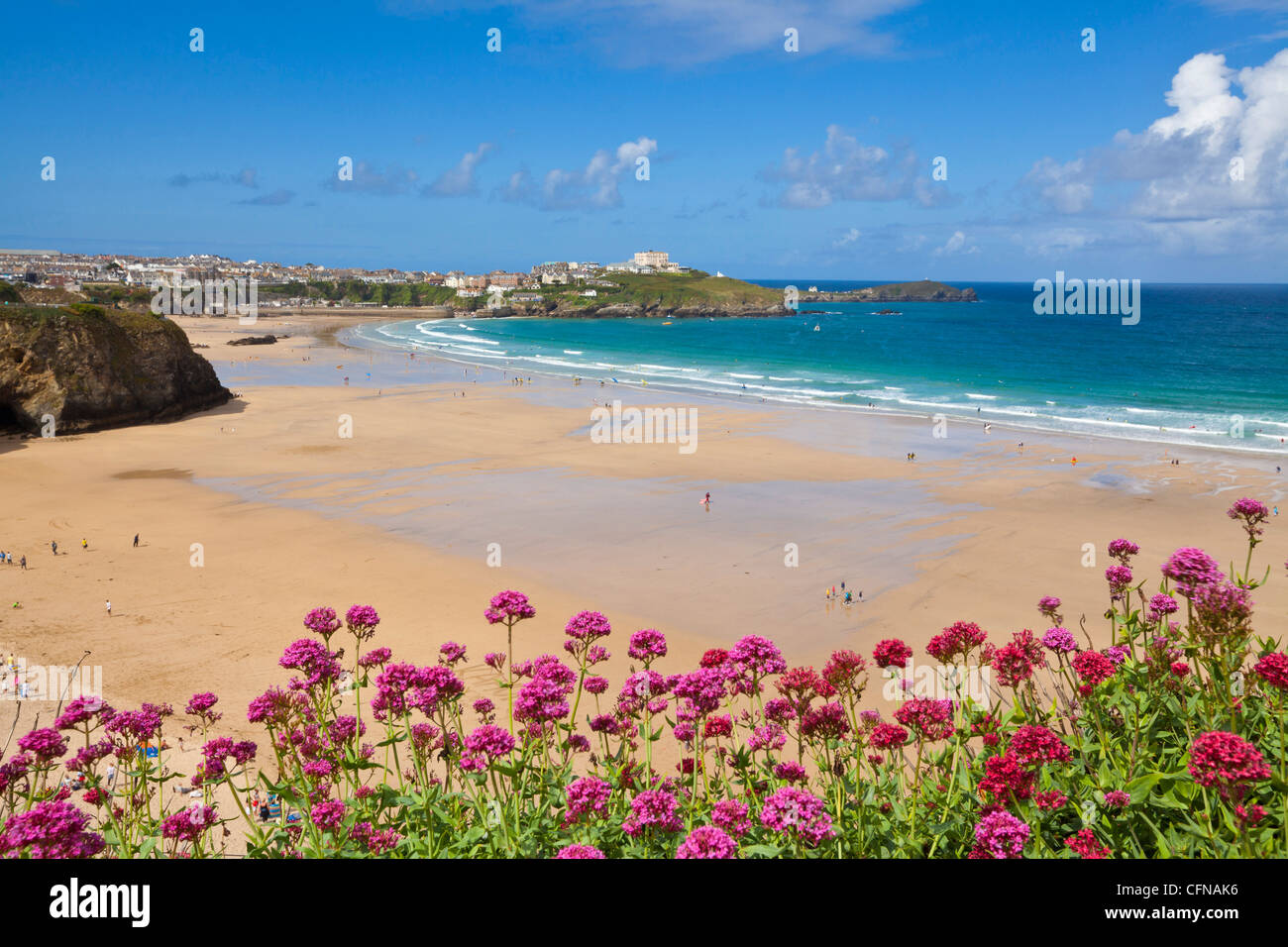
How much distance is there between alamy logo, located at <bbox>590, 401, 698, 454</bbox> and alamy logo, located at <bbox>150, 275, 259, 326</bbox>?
3767 inches

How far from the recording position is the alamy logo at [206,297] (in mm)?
138625

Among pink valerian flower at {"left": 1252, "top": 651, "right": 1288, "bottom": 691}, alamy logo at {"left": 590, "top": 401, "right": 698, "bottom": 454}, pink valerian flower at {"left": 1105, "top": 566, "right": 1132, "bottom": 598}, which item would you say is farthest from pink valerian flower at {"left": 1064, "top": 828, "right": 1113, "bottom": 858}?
alamy logo at {"left": 590, "top": 401, "right": 698, "bottom": 454}

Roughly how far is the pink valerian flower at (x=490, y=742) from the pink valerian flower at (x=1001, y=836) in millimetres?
2220

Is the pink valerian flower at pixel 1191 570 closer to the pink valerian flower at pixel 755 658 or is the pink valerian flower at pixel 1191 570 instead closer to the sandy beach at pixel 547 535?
the pink valerian flower at pixel 755 658

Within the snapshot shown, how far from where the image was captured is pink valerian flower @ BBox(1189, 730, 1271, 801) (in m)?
3.05

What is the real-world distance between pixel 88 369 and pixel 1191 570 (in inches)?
1780

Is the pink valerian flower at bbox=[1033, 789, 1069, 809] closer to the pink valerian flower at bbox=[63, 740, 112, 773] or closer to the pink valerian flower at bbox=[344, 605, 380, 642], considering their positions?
the pink valerian flower at bbox=[344, 605, 380, 642]

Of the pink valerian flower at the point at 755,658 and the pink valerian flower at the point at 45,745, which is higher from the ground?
the pink valerian flower at the point at 755,658

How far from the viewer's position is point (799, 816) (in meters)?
3.29

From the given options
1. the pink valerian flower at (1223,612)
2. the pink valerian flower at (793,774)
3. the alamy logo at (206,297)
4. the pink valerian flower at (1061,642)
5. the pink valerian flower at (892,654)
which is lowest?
the pink valerian flower at (793,774)

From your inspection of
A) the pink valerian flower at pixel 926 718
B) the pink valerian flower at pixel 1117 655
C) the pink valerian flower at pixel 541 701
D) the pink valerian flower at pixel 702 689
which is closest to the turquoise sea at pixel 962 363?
the pink valerian flower at pixel 1117 655

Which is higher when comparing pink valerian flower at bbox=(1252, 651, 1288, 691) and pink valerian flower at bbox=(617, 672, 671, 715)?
pink valerian flower at bbox=(1252, 651, 1288, 691)
